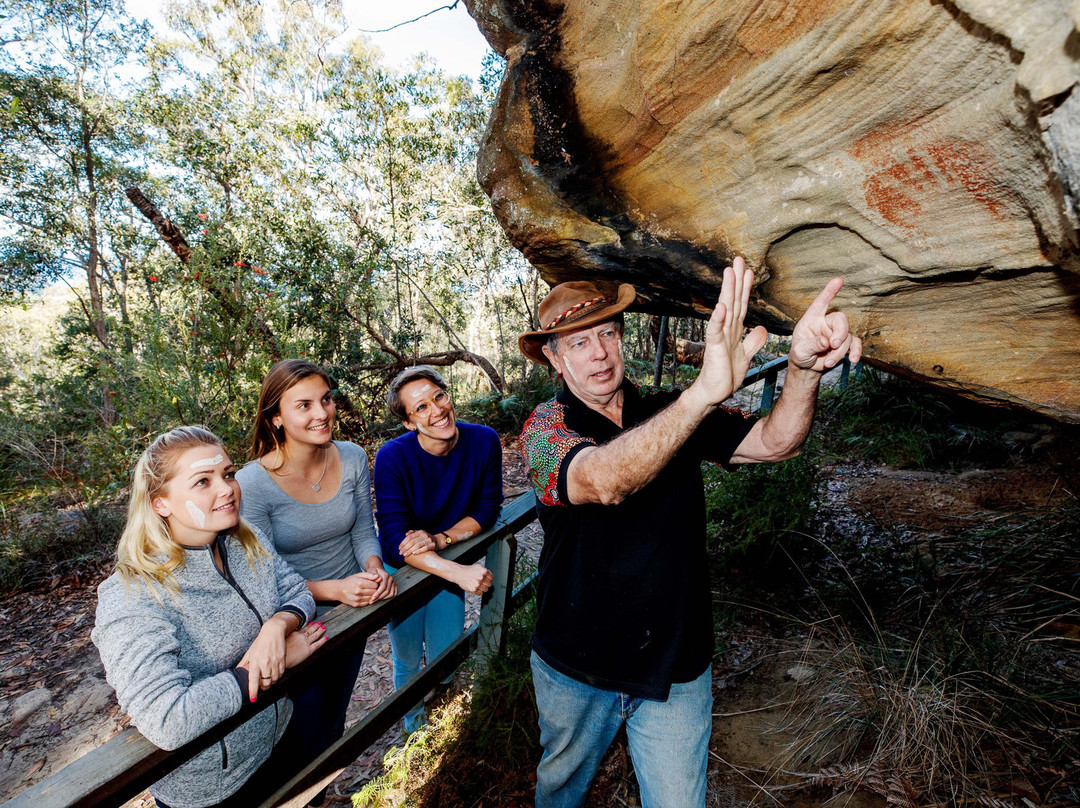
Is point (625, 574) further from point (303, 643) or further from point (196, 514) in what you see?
point (196, 514)

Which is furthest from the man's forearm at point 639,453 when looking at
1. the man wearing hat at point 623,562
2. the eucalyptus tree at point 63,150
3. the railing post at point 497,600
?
the eucalyptus tree at point 63,150

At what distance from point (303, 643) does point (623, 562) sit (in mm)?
1128

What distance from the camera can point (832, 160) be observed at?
1.63 metres

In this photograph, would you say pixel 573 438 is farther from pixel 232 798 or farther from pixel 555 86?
pixel 232 798

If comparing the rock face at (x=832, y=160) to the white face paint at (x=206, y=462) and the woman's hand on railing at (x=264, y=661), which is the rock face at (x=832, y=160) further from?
the woman's hand on railing at (x=264, y=661)

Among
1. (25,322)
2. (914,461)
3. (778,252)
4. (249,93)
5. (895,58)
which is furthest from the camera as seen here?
(25,322)

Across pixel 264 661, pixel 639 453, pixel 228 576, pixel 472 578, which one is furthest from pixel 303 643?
pixel 639 453

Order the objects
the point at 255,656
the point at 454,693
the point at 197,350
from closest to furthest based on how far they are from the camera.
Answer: the point at 255,656 → the point at 454,693 → the point at 197,350

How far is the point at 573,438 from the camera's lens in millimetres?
1684

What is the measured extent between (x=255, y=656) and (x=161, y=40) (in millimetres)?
17763

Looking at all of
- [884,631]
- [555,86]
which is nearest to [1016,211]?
[555,86]

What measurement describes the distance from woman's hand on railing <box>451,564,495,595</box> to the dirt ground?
1001 millimetres

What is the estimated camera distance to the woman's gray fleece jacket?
1.38 metres

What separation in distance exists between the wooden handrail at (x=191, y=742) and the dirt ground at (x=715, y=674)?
1.13 meters
